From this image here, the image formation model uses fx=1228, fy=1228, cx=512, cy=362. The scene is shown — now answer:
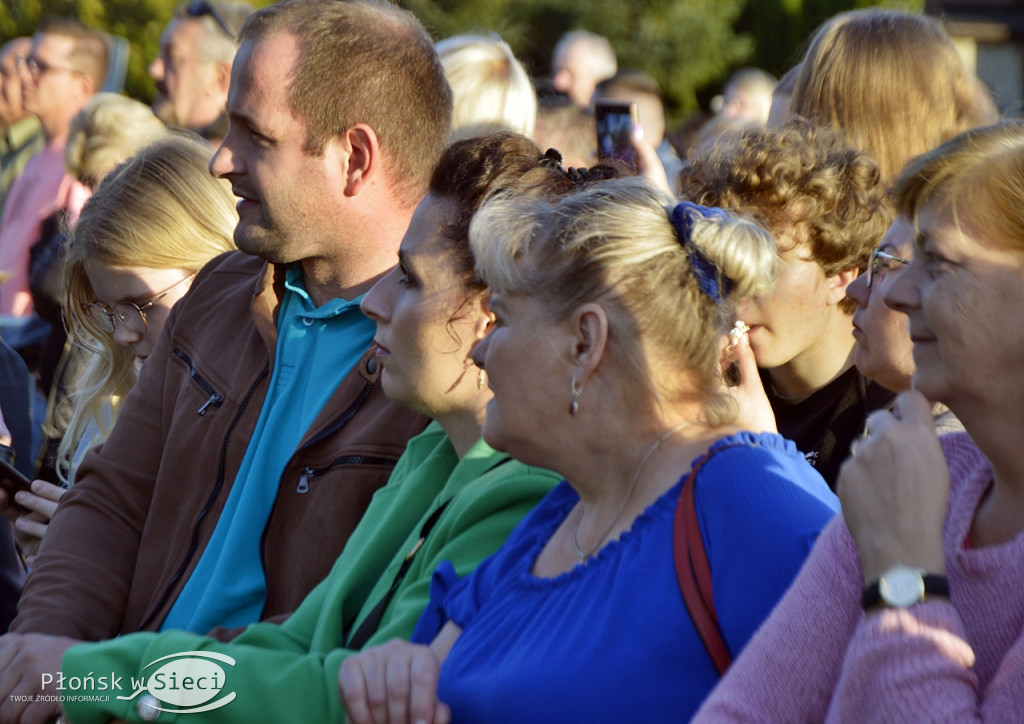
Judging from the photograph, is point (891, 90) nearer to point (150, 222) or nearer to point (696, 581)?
point (696, 581)

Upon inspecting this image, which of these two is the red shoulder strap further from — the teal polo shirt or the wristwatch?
the teal polo shirt

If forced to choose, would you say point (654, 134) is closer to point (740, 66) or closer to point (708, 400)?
A: point (708, 400)

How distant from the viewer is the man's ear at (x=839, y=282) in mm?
2879

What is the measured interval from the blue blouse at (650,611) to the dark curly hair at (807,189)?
3.00 feet

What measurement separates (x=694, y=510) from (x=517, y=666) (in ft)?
1.21

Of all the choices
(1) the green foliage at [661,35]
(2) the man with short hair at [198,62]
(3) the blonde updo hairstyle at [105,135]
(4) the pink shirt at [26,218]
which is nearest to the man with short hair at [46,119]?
(4) the pink shirt at [26,218]

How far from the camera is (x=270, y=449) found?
9.75 feet

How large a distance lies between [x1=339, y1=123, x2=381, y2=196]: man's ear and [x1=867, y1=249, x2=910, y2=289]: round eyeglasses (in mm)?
1326

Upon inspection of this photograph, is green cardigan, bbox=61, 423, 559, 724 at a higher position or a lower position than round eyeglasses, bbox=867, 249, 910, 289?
lower

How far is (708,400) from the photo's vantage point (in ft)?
6.79

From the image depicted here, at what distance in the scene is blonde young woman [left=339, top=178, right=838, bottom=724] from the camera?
5.94ft

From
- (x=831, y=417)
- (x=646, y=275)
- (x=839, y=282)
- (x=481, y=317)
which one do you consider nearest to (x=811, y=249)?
(x=839, y=282)

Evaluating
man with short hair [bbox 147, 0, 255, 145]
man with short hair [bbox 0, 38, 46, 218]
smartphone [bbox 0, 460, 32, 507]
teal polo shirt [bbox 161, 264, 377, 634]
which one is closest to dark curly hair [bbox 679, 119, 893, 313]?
teal polo shirt [bbox 161, 264, 377, 634]

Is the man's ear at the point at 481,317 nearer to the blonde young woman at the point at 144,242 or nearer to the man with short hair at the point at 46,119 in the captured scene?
the blonde young woman at the point at 144,242
